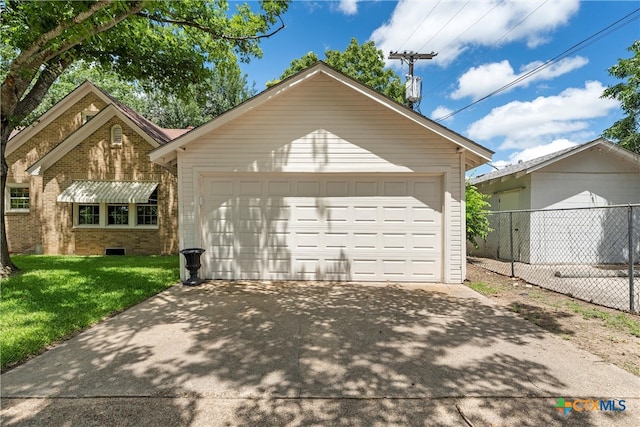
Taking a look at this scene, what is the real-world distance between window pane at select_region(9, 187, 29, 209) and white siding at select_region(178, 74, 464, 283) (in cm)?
1100

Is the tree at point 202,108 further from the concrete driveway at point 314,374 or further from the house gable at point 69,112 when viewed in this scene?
the concrete driveway at point 314,374

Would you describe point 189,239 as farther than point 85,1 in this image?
Yes

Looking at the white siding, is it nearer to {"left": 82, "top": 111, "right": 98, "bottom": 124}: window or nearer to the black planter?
the black planter

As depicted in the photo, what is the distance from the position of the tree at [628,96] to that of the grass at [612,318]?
14.6 metres

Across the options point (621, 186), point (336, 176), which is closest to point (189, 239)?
point (336, 176)

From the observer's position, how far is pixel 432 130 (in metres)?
7.10

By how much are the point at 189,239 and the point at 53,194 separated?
923cm

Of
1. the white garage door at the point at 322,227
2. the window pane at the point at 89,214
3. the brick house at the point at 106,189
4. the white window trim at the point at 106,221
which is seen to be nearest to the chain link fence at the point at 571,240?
the white garage door at the point at 322,227

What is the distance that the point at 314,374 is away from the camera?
3154mm

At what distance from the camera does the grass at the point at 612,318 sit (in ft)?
14.5

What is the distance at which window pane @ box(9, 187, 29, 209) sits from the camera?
13266mm

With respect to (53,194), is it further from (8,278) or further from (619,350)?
(619,350)

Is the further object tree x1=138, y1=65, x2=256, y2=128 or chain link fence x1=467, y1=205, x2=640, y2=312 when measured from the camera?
tree x1=138, y1=65, x2=256, y2=128

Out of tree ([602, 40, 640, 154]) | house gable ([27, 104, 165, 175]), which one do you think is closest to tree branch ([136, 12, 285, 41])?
house gable ([27, 104, 165, 175])
